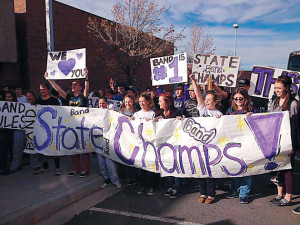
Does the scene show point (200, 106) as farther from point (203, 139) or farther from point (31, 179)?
point (31, 179)

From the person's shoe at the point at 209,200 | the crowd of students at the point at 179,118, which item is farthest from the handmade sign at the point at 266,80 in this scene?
the person's shoe at the point at 209,200

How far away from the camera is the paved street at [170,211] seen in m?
3.28

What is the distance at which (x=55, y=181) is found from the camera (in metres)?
4.48

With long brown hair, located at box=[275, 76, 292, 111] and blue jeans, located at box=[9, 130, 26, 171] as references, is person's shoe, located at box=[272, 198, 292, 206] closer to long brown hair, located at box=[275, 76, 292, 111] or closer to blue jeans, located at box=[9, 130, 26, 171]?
long brown hair, located at box=[275, 76, 292, 111]

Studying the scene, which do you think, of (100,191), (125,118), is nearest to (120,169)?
(100,191)

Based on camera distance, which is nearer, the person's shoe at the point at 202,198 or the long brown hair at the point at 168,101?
the person's shoe at the point at 202,198

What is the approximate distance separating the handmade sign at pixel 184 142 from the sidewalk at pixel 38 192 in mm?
541

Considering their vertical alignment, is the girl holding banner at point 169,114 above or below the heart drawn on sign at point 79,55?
below

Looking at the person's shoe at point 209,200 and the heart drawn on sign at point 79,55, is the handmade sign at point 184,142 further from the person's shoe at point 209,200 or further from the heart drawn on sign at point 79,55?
the heart drawn on sign at point 79,55

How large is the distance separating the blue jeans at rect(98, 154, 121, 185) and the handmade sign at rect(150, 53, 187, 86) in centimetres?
204

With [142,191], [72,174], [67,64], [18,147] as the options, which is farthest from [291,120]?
[18,147]

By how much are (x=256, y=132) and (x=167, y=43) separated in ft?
42.3

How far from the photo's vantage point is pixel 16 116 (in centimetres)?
499

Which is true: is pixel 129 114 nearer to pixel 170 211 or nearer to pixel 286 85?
pixel 170 211
